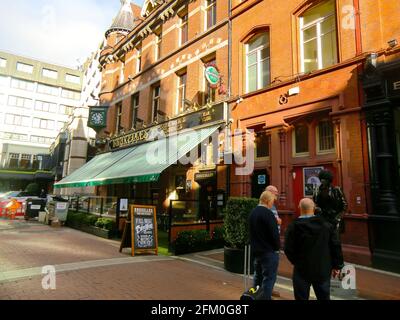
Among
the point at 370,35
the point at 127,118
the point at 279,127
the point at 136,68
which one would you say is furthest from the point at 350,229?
the point at 136,68

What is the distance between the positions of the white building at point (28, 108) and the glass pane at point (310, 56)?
4522 centimetres

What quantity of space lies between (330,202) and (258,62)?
25.2 ft

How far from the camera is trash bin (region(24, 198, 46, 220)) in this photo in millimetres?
17516

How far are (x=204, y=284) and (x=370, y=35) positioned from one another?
307 inches

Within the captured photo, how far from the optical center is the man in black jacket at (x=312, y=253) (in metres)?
3.52

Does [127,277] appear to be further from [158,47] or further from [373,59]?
[158,47]

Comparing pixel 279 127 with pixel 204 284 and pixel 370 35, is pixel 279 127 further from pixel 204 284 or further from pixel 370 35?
pixel 204 284

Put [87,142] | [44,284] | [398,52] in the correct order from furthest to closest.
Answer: [87,142] < [398,52] < [44,284]

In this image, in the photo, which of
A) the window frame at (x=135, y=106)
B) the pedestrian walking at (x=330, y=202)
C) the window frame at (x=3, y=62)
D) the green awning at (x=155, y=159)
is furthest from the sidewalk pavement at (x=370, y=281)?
the window frame at (x=3, y=62)

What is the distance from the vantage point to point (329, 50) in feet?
31.1

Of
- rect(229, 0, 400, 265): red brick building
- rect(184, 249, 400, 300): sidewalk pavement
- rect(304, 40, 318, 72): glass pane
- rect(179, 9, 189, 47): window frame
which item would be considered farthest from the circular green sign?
rect(184, 249, 400, 300): sidewalk pavement
